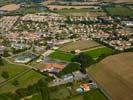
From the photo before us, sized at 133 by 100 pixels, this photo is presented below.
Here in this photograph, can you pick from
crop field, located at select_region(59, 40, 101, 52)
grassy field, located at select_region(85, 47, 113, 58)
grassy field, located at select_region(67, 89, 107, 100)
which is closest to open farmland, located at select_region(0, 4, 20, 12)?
crop field, located at select_region(59, 40, 101, 52)

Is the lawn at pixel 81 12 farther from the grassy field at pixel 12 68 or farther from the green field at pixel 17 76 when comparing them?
the green field at pixel 17 76

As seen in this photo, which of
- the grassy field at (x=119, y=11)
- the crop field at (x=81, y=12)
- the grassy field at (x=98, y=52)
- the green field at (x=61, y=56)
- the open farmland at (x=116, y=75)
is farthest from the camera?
the crop field at (x=81, y=12)

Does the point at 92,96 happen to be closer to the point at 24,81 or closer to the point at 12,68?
the point at 24,81

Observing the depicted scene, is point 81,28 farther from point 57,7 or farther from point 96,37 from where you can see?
point 57,7

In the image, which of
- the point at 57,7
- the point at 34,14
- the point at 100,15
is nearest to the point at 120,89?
the point at 100,15

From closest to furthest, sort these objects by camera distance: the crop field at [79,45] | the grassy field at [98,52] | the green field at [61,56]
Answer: the green field at [61,56] < the grassy field at [98,52] < the crop field at [79,45]

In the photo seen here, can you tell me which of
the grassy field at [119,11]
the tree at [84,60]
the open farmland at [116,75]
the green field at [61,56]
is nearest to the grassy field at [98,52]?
the tree at [84,60]
